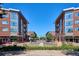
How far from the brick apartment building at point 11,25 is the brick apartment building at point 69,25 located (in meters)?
0.61

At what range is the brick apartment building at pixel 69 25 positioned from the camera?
11867mm

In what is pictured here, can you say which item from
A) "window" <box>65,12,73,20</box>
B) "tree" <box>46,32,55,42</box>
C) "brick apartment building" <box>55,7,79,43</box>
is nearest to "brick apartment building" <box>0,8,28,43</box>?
"tree" <box>46,32,55,42</box>

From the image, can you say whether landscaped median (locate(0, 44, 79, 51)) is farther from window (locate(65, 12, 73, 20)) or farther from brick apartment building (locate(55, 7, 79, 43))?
window (locate(65, 12, 73, 20))

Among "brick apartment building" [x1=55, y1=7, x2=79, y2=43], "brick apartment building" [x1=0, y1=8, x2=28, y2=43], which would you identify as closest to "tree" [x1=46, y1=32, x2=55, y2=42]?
"brick apartment building" [x1=55, y1=7, x2=79, y2=43]

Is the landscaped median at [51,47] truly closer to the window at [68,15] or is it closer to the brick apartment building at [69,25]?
the brick apartment building at [69,25]

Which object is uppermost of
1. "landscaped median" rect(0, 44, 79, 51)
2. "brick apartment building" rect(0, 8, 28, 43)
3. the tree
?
"brick apartment building" rect(0, 8, 28, 43)

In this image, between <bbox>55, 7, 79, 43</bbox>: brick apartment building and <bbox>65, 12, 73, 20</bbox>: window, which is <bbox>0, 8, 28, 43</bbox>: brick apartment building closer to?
<bbox>55, 7, 79, 43</bbox>: brick apartment building

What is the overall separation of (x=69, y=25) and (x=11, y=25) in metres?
1.07

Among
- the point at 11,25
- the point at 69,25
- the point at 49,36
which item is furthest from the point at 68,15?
the point at 11,25

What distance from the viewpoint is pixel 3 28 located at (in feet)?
39.0

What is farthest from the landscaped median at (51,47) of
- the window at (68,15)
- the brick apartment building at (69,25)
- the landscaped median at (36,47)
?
the window at (68,15)

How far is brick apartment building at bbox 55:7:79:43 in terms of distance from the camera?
11.9m

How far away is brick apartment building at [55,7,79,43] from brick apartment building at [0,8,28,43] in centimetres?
61

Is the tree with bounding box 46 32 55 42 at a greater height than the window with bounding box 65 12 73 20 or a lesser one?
lesser
